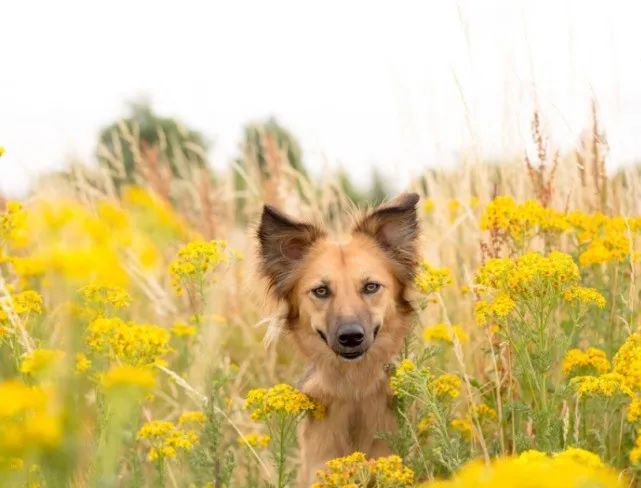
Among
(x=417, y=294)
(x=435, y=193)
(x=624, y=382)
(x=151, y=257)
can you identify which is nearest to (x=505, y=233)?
(x=417, y=294)

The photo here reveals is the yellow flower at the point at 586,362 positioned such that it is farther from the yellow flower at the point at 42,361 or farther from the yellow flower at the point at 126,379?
the yellow flower at the point at 126,379

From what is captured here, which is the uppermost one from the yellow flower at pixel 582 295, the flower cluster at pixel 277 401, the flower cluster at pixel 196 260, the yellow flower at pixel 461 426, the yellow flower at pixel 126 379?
the flower cluster at pixel 196 260

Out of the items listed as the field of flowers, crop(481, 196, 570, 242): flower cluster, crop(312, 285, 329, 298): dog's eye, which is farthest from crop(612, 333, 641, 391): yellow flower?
crop(312, 285, 329, 298): dog's eye

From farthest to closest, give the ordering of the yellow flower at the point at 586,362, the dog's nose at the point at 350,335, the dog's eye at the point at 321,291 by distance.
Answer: the dog's eye at the point at 321,291, the dog's nose at the point at 350,335, the yellow flower at the point at 586,362

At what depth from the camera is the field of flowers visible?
4.88ft

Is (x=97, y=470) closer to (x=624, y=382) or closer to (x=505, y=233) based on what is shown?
(x=624, y=382)

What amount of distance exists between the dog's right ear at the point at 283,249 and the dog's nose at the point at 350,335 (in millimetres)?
695

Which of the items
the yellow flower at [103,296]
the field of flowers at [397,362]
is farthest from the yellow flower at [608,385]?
the yellow flower at [103,296]

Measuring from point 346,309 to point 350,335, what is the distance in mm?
160

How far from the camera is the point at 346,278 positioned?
392cm

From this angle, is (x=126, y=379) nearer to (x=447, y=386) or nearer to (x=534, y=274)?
(x=534, y=274)

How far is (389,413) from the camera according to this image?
373 centimetres

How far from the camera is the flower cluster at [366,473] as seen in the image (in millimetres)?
2445

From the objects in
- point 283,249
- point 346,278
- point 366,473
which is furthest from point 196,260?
point 366,473
